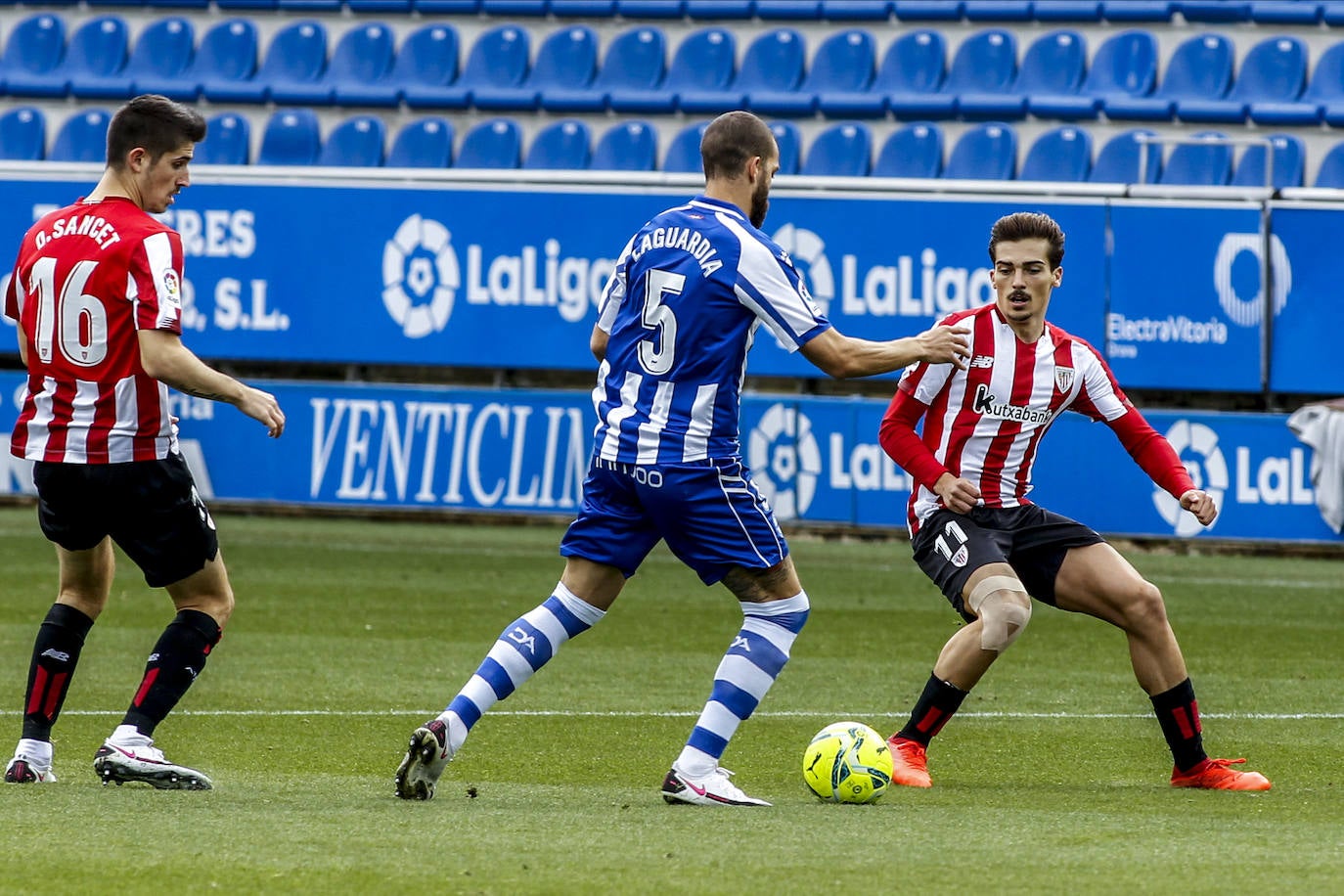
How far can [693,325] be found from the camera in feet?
18.4

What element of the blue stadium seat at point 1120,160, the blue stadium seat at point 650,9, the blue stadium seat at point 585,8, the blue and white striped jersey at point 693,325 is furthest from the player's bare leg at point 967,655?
the blue stadium seat at point 585,8

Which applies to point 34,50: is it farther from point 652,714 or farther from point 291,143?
point 652,714

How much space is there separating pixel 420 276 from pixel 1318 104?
Result: 24.6 ft

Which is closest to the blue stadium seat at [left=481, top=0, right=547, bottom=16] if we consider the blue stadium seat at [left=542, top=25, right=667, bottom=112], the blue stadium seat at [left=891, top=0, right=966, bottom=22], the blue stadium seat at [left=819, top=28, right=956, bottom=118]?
the blue stadium seat at [left=542, top=25, right=667, bottom=112]

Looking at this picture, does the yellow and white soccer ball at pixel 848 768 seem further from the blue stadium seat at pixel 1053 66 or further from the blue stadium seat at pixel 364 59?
the blue stadium seat at pixel 364 59

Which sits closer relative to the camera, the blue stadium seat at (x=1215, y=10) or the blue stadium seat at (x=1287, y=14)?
the blue stadium seat at (x=1287, y=14)

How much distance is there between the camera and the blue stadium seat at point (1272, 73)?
667 inches

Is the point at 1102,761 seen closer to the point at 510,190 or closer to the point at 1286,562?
the point at 1286,562

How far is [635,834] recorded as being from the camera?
5086mm

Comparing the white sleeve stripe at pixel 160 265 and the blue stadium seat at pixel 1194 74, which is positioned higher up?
the blue stadium seat at pixel 1194 74

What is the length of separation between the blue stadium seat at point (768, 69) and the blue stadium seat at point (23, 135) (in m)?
6.07

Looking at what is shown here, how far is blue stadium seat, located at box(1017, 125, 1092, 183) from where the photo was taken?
54.4ft

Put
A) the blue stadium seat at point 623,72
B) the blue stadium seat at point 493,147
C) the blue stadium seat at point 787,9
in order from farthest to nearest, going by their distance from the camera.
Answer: the blue stadium seat at point 787,9, the blue stadium seat at point 623,72, the blue stadium seat at point 493,147

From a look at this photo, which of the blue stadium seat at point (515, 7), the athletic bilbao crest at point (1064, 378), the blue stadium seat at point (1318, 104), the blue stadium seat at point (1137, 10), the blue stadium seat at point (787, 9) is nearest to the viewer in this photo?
the athletic bilbao crest at point (1064, 378)
